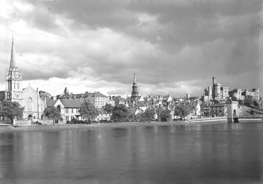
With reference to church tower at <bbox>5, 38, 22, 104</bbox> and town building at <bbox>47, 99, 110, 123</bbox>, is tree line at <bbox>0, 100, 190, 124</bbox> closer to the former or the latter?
town building at <bbox>47, 99, 110, 123</bbox>

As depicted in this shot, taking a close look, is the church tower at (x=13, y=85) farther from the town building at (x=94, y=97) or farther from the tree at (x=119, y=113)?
the town building at (x=94, y=97)

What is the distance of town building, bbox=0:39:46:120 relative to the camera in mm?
127875

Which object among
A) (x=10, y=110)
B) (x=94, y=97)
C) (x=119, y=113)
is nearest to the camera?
(x=10, y=110)

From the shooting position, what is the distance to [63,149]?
50.6 m

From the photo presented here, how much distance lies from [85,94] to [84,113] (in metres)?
44.2

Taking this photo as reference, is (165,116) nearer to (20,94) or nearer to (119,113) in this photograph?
(119,113)

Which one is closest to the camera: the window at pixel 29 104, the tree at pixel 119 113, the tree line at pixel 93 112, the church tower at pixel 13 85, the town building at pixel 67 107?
the tree line at pixel 93 112

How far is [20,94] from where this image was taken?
129250 millimetres

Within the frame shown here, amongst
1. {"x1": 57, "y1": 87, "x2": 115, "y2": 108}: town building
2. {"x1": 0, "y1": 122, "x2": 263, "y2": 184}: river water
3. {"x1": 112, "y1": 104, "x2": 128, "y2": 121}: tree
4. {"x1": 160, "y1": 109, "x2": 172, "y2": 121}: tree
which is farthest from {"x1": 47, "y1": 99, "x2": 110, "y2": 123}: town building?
{"x1": 0, "y1": 122, "x2": 263, "y2": 184}: river water

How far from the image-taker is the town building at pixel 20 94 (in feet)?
420

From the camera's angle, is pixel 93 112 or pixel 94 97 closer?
pixel 93 112

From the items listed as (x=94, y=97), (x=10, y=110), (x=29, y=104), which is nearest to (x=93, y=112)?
(x=29, y=104)

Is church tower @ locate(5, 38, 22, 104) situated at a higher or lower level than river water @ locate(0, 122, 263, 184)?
higher

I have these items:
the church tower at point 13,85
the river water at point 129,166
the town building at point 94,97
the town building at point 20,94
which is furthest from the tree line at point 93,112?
the river water at point 129,166
